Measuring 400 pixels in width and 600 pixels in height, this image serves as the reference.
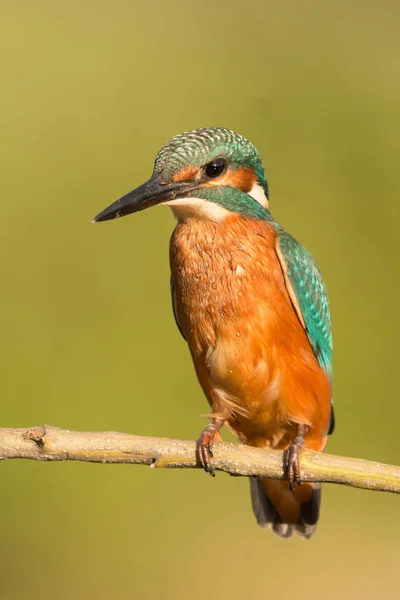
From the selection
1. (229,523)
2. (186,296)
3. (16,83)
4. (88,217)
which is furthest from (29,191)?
(186,296)

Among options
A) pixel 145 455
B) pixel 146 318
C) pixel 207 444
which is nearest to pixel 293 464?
pixel 207 444

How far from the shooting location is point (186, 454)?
2498mm

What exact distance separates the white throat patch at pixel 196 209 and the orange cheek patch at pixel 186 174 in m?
0.07

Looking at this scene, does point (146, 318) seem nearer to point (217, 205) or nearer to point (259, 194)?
point (259, 194)

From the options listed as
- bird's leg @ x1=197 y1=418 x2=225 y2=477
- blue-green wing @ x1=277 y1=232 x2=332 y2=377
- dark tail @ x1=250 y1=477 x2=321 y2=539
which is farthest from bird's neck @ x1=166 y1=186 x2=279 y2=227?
dark tail @ x1=250 y1=477 x2=321 y2=539

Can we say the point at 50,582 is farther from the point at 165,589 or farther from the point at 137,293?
the point at 137,293

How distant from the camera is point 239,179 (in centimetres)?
291

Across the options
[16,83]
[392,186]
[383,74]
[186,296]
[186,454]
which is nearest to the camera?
[186,454]

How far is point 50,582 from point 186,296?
7.01ft

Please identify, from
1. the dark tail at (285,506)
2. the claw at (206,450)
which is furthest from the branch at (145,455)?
the dark tail at (285,506)

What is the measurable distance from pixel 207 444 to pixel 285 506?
105 centimetres

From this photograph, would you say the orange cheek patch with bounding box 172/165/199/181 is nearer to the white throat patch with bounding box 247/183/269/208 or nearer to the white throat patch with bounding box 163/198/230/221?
the white throat patch with bounding box 163/198/230/221

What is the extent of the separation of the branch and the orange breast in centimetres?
52

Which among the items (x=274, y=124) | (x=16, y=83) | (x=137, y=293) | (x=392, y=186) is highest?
(x=16, y=83)
